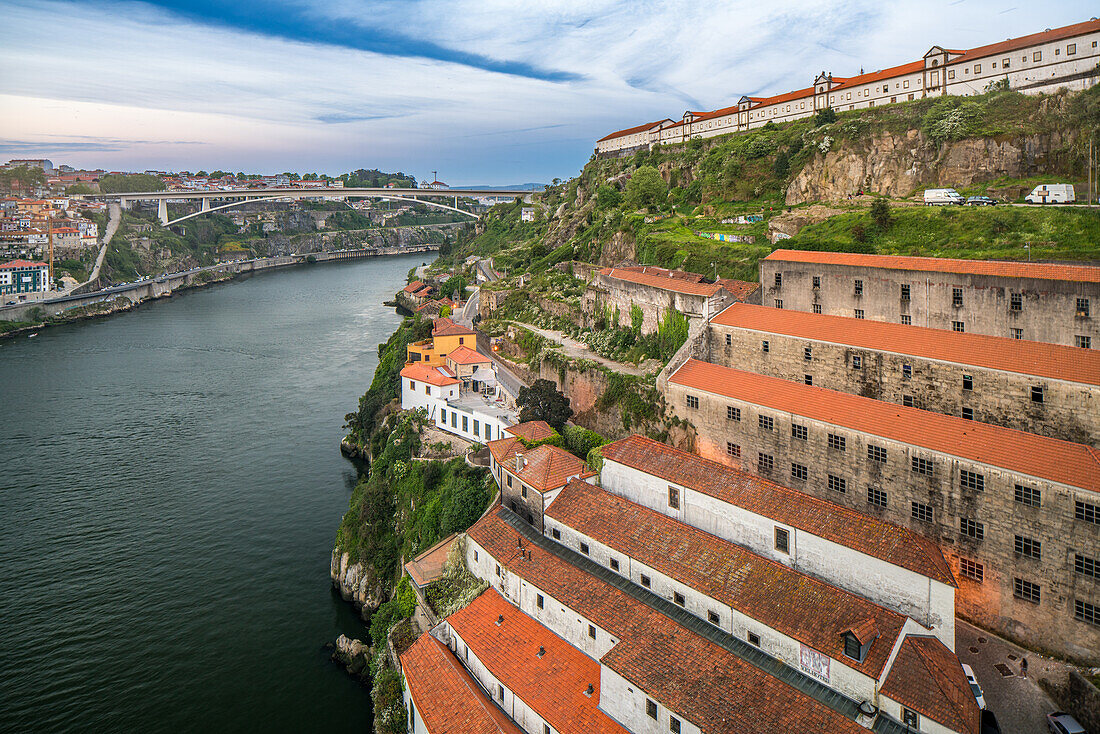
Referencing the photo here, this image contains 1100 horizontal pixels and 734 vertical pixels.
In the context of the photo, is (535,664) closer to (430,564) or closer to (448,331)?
(430,564)

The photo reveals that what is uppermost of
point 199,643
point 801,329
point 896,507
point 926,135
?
point 926,135

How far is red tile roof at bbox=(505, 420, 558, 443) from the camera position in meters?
22.9

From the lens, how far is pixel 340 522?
27.5 metres

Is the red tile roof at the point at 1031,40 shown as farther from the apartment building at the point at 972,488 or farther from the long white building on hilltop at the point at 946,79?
the apartment building at the point at 972,488

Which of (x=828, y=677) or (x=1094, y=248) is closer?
(x=828, y=677)

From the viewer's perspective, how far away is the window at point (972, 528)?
562 inches

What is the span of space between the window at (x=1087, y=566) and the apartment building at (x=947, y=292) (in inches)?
236

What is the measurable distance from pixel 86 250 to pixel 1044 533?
97.2 metres

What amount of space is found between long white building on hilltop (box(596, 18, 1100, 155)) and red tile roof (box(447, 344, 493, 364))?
81.6 feet

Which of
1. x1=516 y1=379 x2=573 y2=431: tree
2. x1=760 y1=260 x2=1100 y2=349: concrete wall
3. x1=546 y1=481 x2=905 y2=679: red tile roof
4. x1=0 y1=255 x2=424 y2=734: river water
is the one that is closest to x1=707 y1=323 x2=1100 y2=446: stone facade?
x1=760 y1=260 x2=1100 y2=349: concrete wall

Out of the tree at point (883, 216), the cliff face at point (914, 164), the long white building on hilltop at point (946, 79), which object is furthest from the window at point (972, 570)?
the long white building on hilltop at point (946, 79)

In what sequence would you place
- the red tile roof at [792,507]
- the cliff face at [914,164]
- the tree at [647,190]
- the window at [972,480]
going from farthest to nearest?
the tree at [647,190], the cliff face at [914,164], the window at [972,480], the red tile roof at [792,507]

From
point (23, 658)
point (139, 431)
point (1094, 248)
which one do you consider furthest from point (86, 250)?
point (1094, 248)

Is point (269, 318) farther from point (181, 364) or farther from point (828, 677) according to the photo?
point (828, 677)
